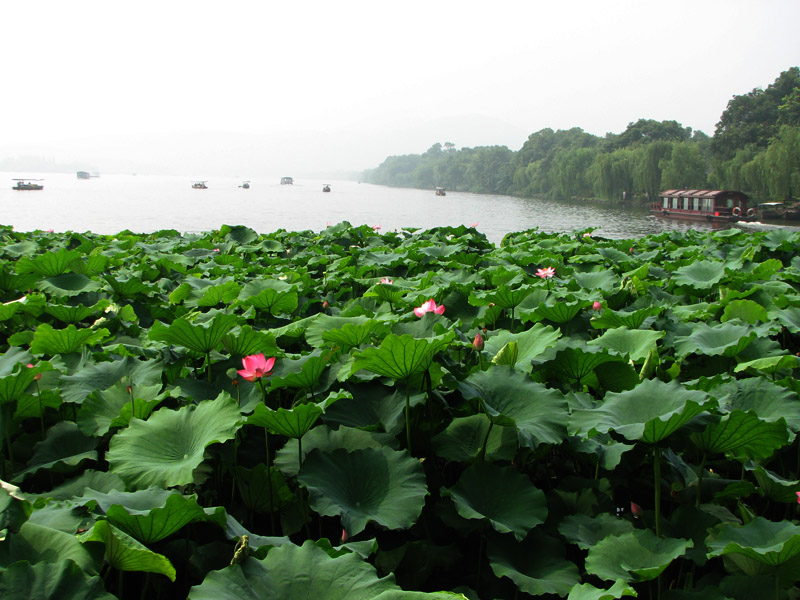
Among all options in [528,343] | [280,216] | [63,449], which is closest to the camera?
[63,449]

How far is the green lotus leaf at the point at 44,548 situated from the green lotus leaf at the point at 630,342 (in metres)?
1.57

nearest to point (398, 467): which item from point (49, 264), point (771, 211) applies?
point (49, 264)

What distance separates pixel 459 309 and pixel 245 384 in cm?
129

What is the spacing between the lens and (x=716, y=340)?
6.53 feet

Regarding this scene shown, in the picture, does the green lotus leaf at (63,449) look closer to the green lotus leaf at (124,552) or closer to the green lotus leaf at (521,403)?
the green lotus leaf at (124,552)

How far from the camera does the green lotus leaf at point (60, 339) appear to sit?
191cm

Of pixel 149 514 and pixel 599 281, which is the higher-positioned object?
pixel 599 281

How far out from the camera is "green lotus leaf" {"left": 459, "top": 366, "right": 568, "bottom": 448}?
1.27m

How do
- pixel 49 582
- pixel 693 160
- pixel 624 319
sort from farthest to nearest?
1. pixel 693 160
2. pixel 624 319
3. pixel 49 582

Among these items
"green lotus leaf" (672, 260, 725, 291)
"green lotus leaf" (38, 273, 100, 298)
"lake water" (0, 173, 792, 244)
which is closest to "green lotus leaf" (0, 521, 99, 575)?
"green lotus leaf" (38, 273, 100, 298)

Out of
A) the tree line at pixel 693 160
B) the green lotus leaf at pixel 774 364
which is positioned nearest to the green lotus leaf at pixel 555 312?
the green lotus leaf at pixel 774 364

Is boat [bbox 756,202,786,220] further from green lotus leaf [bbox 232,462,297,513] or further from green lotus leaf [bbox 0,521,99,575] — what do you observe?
green lotus leaf [bbox 0,521,99,575]

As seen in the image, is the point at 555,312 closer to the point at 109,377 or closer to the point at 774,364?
the point at 774,364

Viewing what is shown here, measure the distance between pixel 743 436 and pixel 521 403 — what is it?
1.59ft
